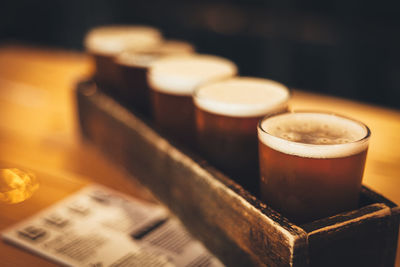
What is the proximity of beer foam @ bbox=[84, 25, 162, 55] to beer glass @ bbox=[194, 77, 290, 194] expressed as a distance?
0.70 metres

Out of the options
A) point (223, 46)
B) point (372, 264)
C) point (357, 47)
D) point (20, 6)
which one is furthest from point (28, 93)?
point (20, 6)

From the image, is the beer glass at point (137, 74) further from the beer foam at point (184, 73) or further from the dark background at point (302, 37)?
the dark background at point (302, 37)

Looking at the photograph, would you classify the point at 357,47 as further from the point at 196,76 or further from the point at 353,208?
the point at 353,208

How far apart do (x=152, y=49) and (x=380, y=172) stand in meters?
1.03

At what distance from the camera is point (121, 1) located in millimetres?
5055

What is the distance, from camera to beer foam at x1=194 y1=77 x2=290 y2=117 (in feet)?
3.52

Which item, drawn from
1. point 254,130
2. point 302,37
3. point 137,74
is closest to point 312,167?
point 254,130

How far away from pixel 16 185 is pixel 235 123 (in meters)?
0.83

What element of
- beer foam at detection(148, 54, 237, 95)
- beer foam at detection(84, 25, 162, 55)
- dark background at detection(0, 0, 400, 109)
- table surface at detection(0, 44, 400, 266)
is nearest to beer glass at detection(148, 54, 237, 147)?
beer foam at detection(148, 54, 237, 95)

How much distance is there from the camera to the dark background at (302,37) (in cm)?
374

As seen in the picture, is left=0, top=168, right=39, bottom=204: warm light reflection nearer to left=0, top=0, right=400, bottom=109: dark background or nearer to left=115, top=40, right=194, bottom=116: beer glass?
left=115, top=40, right=194, bottom=116: beer glass

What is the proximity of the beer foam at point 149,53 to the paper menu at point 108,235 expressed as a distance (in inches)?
21.4

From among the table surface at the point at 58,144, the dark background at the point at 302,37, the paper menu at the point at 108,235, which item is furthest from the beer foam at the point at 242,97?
the dark background at the point at 302,37

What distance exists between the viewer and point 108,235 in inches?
46.5
